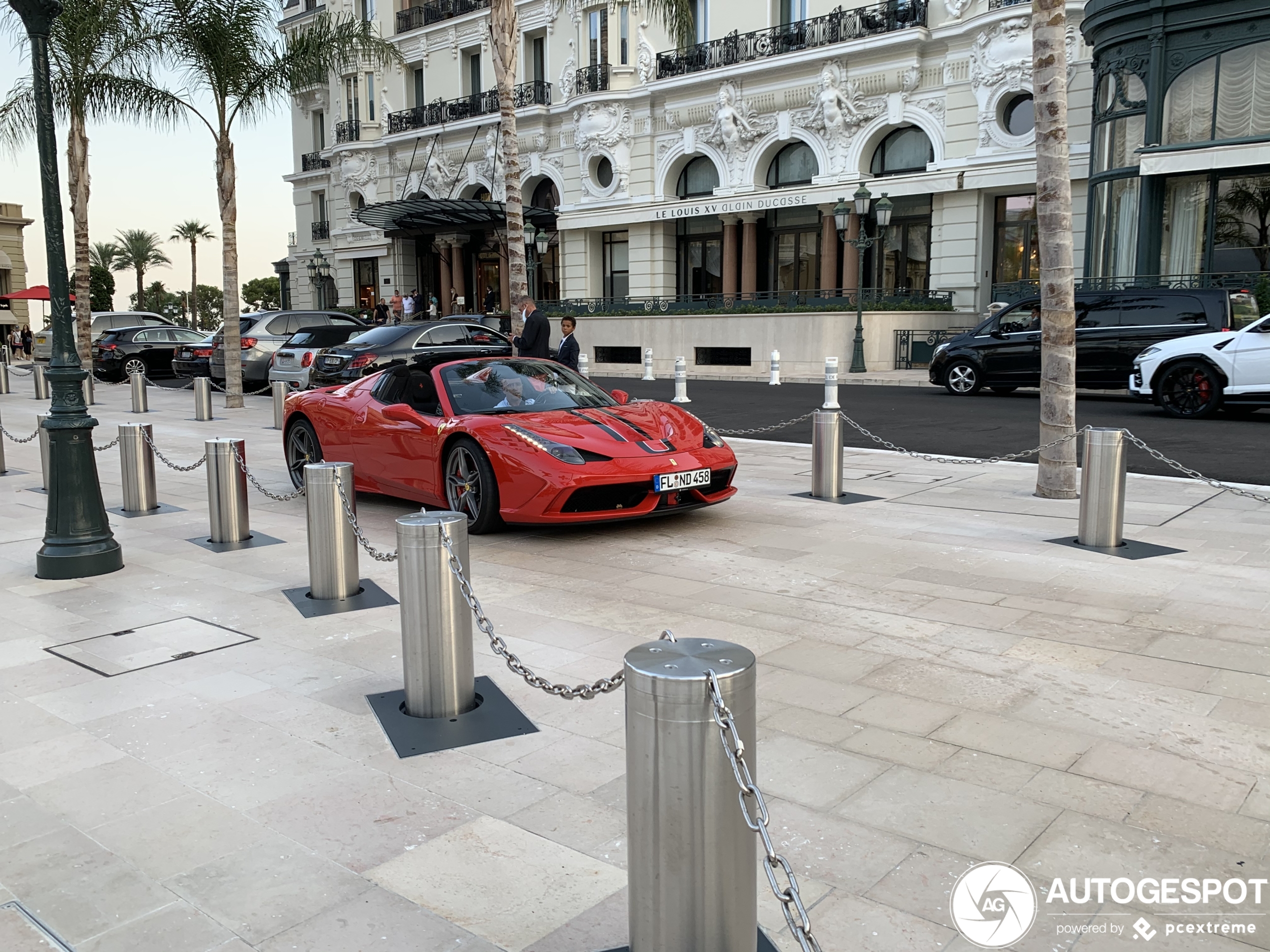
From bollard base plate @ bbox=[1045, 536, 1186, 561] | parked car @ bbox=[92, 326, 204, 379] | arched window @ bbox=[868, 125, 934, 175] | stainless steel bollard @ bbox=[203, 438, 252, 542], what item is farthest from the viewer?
arched window @ bbox=[868, 125, 934, 175]

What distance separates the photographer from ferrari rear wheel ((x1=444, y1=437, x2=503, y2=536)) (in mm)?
7656

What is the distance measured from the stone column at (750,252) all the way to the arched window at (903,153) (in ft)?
15.0

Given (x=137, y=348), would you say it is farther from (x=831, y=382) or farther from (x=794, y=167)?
(x=831, y=382)

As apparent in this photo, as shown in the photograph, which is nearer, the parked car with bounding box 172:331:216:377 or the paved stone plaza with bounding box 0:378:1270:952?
the paved stone plaza with bounding box 0:378:1270:952

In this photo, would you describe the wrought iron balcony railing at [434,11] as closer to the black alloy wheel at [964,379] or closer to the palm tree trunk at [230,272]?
the palm tree trunk at [230,272]

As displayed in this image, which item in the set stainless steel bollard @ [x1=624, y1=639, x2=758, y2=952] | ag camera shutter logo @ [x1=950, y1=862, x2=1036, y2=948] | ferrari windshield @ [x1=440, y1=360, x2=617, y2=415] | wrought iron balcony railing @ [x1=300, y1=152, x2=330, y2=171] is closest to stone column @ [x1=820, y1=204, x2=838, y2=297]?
ferrari windshield @ [x1=440, y1=360, x2=617, y2=415]

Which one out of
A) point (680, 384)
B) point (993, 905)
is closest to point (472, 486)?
point (993, 905)

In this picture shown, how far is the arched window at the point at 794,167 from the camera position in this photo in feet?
111

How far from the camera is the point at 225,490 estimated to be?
7848 mm

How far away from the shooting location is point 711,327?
29.8 m

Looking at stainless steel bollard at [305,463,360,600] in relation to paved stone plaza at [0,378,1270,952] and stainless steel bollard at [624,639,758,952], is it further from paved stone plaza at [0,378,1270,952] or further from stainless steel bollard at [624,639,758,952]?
stainless steel bollard at [624,639,758,952]

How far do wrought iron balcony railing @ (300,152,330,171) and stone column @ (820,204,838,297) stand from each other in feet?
92.9

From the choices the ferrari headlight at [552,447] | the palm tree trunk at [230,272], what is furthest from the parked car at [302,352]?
the ferrari headlight at [552,447]

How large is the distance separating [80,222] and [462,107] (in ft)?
62.8
